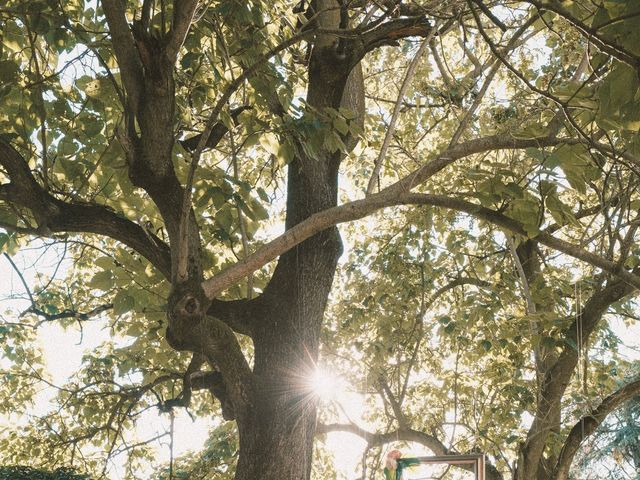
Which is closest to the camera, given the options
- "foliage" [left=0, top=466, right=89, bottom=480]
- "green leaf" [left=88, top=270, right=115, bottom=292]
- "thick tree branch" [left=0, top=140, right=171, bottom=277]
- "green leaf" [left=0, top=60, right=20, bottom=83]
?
"thick tree branch" [left=0, top=140, right=171, bottom=277]

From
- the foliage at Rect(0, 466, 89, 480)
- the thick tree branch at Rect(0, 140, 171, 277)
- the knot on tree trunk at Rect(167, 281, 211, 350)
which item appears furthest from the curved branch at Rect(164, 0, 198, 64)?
the foliage at Rect(0, 466, 89, 480)

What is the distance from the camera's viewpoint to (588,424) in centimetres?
545

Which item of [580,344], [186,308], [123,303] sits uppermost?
[123,303]

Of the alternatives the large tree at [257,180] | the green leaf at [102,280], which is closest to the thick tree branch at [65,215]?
the large tree at [257,180]

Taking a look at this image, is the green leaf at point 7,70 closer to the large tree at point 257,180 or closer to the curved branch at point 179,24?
the large tree at point 257,180

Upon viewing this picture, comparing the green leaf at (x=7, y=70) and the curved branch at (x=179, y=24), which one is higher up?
the green leaf at (x=7, y=70)

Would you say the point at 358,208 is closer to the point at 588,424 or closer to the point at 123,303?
the point at 123,303

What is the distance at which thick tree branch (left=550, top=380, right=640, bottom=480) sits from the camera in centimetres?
536

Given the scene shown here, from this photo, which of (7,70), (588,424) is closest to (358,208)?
(7,70)

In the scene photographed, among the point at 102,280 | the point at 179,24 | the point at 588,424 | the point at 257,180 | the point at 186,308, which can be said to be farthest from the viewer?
the point at 588,424

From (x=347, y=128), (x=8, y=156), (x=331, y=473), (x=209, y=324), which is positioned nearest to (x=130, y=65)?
(x=8, y=156)

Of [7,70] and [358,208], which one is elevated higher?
[7,70]

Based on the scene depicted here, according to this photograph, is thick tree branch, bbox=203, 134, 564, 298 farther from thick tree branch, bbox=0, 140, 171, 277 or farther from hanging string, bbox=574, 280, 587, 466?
hanging string, bbox=574, 280, 587, 466

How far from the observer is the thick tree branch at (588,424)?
211 inches
